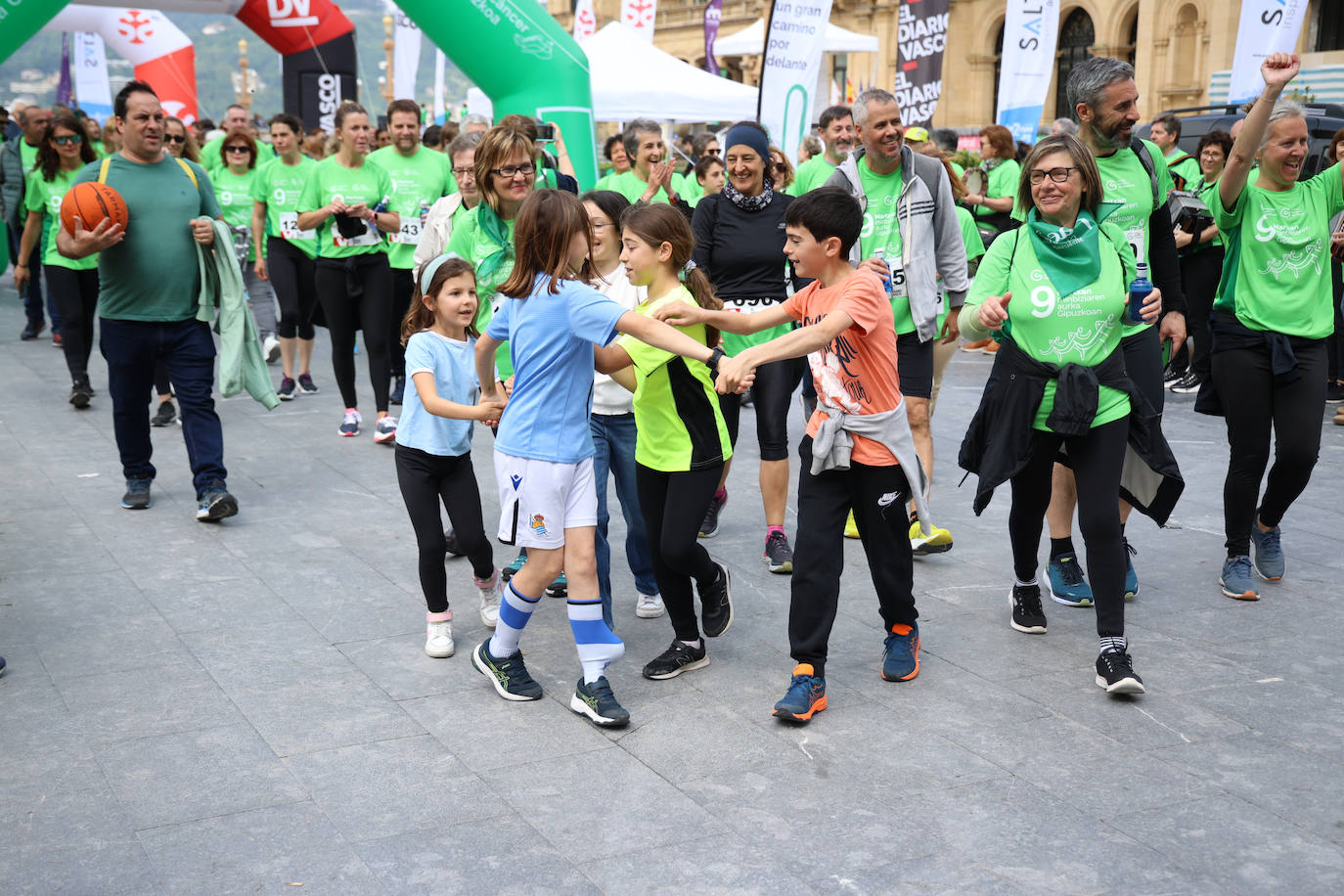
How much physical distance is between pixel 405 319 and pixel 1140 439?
8.98ft

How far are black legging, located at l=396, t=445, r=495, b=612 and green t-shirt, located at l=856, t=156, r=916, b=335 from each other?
6.69 ft

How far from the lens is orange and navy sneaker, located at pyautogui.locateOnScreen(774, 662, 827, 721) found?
411 centimetres

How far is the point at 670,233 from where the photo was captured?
14.5 feet

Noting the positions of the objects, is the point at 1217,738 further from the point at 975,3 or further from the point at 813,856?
the point at 975,3

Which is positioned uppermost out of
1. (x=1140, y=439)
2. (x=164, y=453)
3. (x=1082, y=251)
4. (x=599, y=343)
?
(x=1082, y=251)

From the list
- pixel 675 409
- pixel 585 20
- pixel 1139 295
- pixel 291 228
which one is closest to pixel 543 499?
pixel 675 409

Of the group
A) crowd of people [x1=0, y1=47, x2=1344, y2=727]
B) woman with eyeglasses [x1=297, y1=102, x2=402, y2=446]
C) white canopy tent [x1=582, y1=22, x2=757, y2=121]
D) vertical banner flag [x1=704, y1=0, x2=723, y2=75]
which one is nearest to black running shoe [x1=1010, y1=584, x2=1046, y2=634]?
crowd of people [x1=0, y1=47, x2=1344, y2=727]

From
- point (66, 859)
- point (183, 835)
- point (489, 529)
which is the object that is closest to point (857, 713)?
point (183, 835)

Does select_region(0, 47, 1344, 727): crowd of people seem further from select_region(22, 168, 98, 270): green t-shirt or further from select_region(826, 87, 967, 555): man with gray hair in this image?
select_region(22, 168, 98, 270): green t-shirt

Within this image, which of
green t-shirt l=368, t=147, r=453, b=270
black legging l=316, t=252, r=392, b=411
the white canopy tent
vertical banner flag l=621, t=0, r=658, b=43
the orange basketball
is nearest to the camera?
the orange basketball

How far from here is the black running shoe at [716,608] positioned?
15.7ft

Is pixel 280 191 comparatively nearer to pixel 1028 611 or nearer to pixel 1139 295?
pixel 1028 611

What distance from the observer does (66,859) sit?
3.25m

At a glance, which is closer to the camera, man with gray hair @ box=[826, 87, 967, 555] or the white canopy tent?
man with gray hair @ box=[826, 87, 967, 555]
